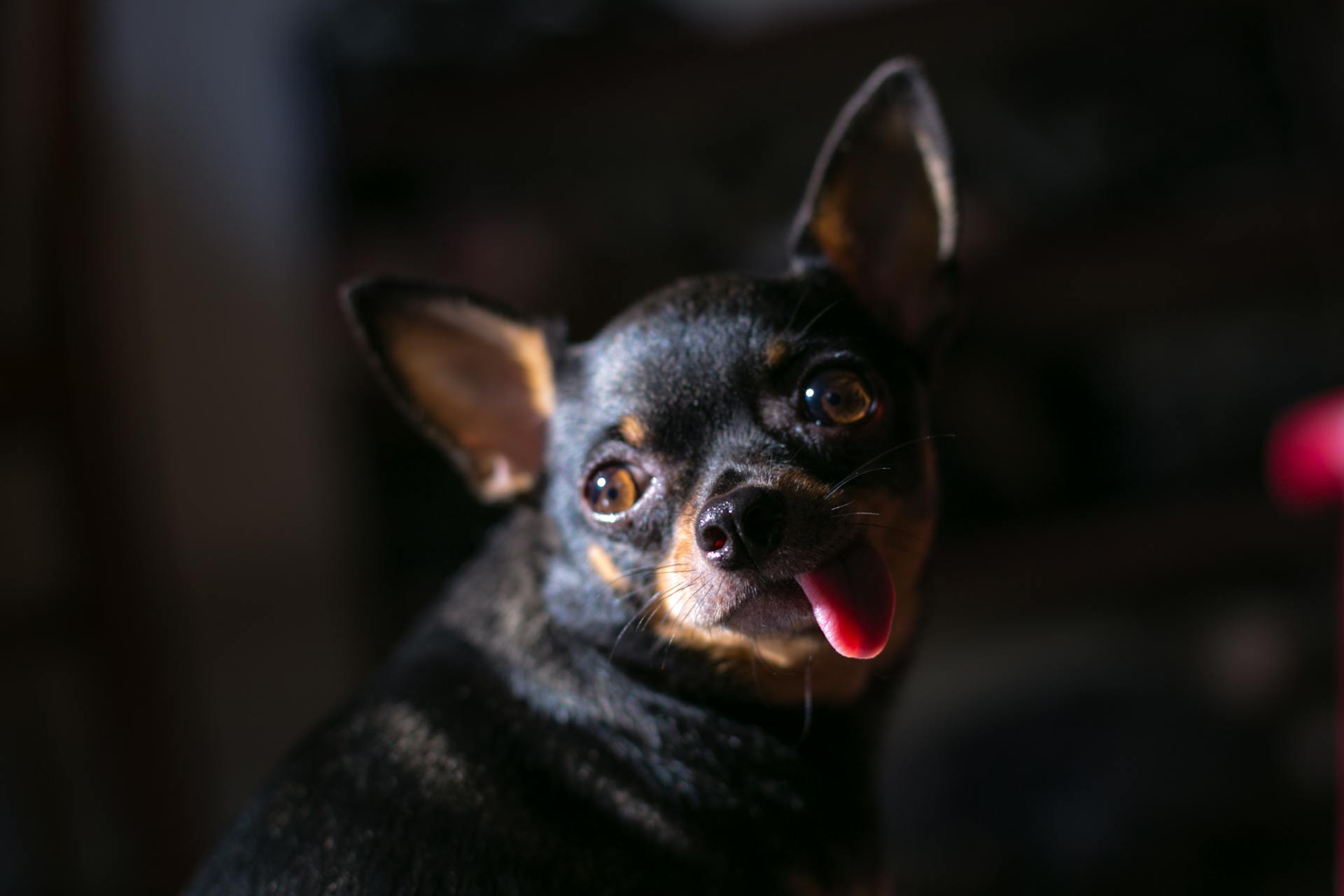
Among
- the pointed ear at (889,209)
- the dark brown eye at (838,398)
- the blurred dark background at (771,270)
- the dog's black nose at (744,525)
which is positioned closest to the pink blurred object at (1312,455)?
the pointed ear at (889,209)

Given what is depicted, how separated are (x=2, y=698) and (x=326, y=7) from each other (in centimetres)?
174

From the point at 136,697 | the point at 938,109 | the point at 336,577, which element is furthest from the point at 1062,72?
the point at 136,697

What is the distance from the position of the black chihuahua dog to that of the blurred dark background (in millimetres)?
1375

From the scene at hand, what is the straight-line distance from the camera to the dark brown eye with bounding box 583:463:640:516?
2.66ft

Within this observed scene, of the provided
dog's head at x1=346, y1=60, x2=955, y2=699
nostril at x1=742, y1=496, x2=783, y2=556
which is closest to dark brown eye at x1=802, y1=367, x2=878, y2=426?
dog's head at x1=346, y1=60, x2=955, y2=699

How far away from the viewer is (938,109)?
2.68 ft

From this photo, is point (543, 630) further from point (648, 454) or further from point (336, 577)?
point (336, 577)

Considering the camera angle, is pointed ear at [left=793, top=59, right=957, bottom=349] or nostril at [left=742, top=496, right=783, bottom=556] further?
pointed ear at [left=793, top=59, right=957, bottom=349]

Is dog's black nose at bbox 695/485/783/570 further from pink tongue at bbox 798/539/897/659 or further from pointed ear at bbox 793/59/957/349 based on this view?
pointed ear at bbox 793/59/957/349

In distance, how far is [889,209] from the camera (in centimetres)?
90

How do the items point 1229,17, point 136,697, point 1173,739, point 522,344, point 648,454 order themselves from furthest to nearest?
1. point 1229,17
2. point 1173,739
3. point 136,697
4. point 522,344
5. point 648,454

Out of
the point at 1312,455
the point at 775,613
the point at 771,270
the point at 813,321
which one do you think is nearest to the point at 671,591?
the point at 775,613

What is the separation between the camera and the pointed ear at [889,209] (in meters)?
0.84

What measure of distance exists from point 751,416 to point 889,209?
0.25m
